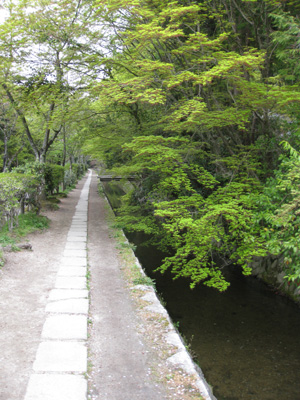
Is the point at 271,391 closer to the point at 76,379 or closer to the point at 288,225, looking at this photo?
the point at 288,225

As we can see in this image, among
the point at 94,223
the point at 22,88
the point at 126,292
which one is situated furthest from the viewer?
the point at 94,223

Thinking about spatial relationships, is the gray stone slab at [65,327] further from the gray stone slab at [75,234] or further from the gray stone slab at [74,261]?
the gray stone slab at [75,234]

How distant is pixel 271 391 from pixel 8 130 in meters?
16.4

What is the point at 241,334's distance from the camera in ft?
20.1

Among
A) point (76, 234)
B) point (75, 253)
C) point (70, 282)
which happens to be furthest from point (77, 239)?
point (70, 282)

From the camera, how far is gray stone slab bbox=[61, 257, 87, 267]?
6.26 meters

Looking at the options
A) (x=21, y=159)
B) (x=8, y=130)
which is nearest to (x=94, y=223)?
(x=8, y=130)

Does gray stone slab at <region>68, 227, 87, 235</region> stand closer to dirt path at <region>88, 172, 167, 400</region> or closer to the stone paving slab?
the stone paving slab

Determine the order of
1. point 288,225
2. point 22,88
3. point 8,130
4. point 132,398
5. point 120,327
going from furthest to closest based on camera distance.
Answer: point 8,130 → point 22,88 → point 288,225 → point 120,327 → point 132,398

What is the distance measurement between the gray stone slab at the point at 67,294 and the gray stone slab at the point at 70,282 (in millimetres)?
122

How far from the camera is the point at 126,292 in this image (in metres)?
5.11

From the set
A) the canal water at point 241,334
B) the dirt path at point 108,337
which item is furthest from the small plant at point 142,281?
the canal water at point 241,334

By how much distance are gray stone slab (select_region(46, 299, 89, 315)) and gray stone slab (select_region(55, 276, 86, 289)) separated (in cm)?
52

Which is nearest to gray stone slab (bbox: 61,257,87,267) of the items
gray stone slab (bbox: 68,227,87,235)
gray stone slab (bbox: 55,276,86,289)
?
gray stone slab (bbox: 55,276,86,289)
